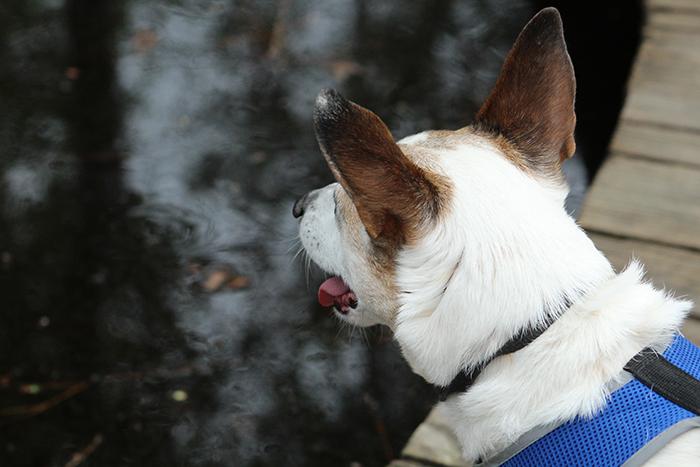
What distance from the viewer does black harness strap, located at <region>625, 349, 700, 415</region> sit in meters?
1.80

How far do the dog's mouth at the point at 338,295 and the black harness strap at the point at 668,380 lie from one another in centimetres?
77

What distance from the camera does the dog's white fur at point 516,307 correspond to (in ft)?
6.07

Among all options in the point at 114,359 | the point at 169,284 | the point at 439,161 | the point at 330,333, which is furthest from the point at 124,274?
the point at 439,161

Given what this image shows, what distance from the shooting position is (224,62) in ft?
19.5

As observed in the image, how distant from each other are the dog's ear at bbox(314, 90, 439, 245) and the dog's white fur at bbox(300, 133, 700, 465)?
7 cm

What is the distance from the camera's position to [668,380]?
1.81 metres

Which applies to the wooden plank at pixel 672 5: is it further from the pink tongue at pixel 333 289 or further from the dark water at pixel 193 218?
the pink tongue at pixel 333 289

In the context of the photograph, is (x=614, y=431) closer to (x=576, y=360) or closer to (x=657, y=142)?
(x=576, y=360)

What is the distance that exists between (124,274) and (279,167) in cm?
120

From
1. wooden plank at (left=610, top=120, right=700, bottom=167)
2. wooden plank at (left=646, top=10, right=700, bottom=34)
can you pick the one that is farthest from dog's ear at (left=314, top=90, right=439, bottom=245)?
wooden plank at (left=646, top=10, right=700, bottom=34)

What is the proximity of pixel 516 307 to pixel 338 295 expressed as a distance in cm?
62

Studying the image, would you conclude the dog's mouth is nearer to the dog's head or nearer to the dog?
the dog's head

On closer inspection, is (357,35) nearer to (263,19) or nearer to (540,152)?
(263,19)

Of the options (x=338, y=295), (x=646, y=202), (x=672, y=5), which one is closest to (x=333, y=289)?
(x=338, y=295)
